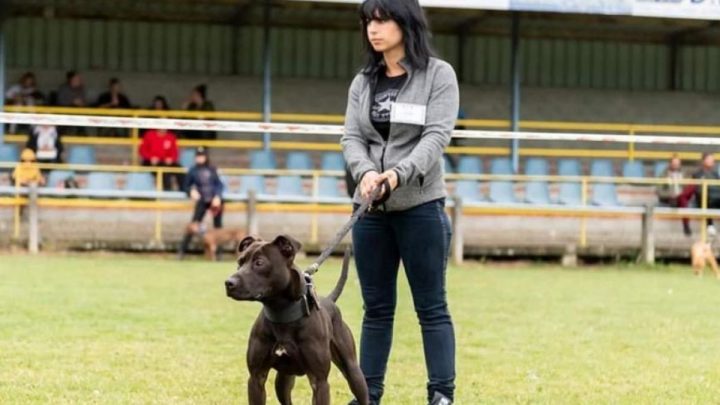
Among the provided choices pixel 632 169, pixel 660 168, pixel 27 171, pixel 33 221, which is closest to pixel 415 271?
pixel 33 221

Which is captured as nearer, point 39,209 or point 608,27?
point 39,209

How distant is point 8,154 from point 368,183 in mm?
18350

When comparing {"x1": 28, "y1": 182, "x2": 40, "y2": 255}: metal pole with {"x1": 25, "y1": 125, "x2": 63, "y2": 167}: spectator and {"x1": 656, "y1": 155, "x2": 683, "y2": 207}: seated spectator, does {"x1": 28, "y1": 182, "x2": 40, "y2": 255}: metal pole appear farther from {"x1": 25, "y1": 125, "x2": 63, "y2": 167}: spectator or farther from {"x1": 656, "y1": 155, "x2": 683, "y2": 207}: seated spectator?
{"x1": 656, "y1": 155, "x2": 683, "y2": 207}: seated spectator

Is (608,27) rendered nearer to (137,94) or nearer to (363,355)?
(137,94)

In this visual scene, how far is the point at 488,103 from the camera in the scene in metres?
30.0

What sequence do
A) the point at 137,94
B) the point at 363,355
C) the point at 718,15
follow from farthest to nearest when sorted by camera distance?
the point at 137,94, the point at 718,15, the point at 363,355

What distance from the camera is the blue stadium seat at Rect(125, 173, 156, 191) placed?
23.9 meters

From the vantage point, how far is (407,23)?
265 inches

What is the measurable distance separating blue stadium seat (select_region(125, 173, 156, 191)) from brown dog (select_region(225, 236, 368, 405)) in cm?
1781

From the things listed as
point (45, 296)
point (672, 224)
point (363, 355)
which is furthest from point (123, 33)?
point (363, 355)

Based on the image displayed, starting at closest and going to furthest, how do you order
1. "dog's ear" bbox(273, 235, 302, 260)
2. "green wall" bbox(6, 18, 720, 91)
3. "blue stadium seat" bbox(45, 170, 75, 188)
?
"dog's ear" bbox(273, 235, 302, 260), "blue stadium seat" bbox(45, 170, 75, 188), "green wall" bbox(6, 18, 720, 91)

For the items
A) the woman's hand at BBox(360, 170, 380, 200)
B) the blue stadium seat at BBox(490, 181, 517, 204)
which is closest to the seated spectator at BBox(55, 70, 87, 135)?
the blue stadium seat at BBox(490, 181, 517, 204)

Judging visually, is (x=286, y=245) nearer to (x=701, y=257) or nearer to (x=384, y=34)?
(x=384, y=34)

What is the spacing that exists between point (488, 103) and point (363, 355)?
23160 millimetres
